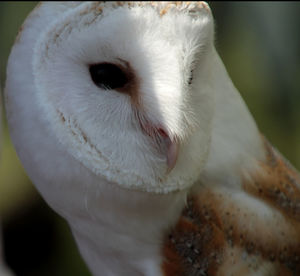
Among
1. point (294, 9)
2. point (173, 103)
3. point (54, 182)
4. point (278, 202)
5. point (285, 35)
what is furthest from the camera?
point (285, 35)

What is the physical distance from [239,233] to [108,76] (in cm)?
42

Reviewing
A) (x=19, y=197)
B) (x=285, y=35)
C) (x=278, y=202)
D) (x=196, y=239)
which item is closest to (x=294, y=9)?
(x=285, y=35)

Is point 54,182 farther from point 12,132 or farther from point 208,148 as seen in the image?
point 208,148

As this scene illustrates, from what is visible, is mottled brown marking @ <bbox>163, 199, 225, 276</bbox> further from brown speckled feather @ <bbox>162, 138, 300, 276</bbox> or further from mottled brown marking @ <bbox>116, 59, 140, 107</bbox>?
mottled brown marking @ <bbox>116, 59, 140, 107</bbox>

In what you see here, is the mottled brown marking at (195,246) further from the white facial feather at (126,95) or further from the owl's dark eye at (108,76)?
the owl's dark eye at (108,76)

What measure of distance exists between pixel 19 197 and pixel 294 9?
1542mm

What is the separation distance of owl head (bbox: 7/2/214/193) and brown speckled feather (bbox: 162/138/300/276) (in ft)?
0.37

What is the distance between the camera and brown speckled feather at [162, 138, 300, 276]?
924 millimetres

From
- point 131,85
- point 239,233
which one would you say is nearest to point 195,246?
point 239,233

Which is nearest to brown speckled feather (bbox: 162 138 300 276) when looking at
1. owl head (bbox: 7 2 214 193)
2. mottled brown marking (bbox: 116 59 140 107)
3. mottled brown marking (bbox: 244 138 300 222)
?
mottled brown marking (bbox: 244 138 300 222)

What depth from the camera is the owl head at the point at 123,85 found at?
0.75 meters

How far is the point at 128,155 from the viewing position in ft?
2.67

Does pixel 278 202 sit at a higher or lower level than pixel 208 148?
lower

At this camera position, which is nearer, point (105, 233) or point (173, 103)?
point (173, 103)
